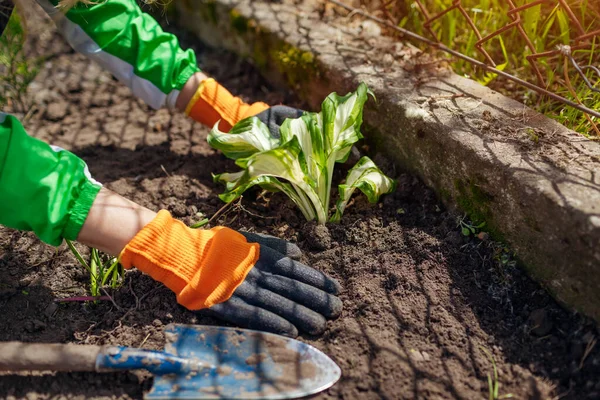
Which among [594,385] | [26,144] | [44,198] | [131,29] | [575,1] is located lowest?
[594,385]

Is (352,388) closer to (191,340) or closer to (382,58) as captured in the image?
(191,340)

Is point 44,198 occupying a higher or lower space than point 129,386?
higher

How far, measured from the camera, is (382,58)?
7.80 feet

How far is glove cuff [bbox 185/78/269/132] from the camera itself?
7.55ft

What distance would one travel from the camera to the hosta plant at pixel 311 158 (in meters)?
1.81

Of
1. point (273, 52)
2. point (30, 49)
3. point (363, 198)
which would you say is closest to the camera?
point (363, 198)

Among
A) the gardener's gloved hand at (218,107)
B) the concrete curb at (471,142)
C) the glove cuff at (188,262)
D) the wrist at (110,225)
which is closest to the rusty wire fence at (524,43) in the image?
the concrete curb at (471,142)

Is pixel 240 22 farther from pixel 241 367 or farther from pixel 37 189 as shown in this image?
pixel 241 367

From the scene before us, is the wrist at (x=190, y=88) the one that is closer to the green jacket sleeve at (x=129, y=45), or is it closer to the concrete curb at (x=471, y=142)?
the green jacket sleeve at (x=129, y=45)

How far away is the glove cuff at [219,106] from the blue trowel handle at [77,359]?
1121 millimetres

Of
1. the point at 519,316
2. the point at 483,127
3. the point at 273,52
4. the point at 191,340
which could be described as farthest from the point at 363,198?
the point at 273,52

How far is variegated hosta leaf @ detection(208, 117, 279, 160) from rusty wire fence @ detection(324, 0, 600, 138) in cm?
77

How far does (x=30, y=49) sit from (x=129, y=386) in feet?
8.50

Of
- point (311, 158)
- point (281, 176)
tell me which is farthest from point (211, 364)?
point (311, 158)
